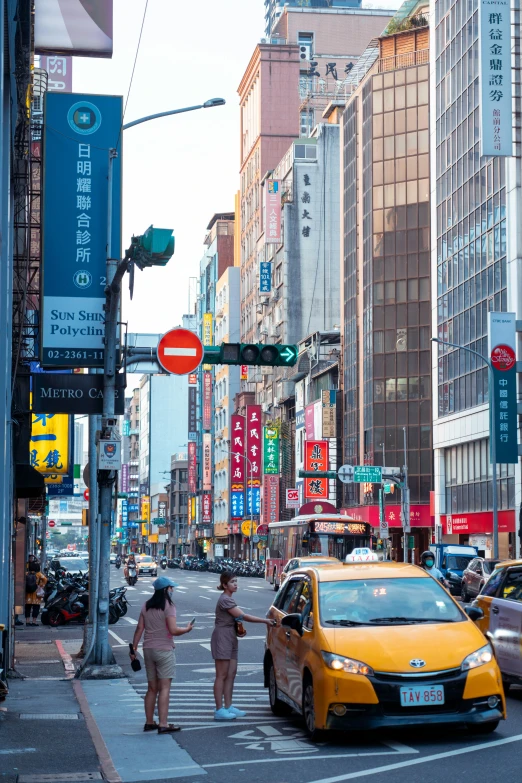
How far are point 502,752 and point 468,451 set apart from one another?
55497mm

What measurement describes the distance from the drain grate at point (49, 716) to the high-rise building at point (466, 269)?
1760 inches

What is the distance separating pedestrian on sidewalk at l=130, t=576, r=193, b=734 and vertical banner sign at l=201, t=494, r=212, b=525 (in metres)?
124

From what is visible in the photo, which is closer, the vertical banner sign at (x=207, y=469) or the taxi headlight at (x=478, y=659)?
the taxi headlight at (x=478, y=659)

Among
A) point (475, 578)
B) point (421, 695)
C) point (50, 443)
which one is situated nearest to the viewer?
point (421, 695)

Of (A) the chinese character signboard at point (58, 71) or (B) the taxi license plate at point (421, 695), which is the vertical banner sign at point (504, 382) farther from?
(B) the taxi license plate at point (421, 695)

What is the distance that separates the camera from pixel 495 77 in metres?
53.1

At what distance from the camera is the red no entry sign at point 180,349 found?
20734 millimetres

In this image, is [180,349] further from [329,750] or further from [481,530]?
[481,530]

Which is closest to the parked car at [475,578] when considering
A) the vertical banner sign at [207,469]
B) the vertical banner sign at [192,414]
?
the vertical banner sign at [207,469]

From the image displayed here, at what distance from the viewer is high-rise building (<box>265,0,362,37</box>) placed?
134 meters

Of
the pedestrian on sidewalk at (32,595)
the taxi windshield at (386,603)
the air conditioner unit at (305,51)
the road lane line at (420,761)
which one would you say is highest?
the air conditioner unit at (305,51)

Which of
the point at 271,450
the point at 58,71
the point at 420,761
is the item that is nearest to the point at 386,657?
the point at 420,761

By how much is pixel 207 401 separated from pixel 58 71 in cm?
9089

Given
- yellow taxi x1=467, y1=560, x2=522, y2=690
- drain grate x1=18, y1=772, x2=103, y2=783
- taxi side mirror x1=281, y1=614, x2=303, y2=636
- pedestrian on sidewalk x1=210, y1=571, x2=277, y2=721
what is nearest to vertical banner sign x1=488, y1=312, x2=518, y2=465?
yellow taxi x1=467, y1=560, x2=522, y2=690
